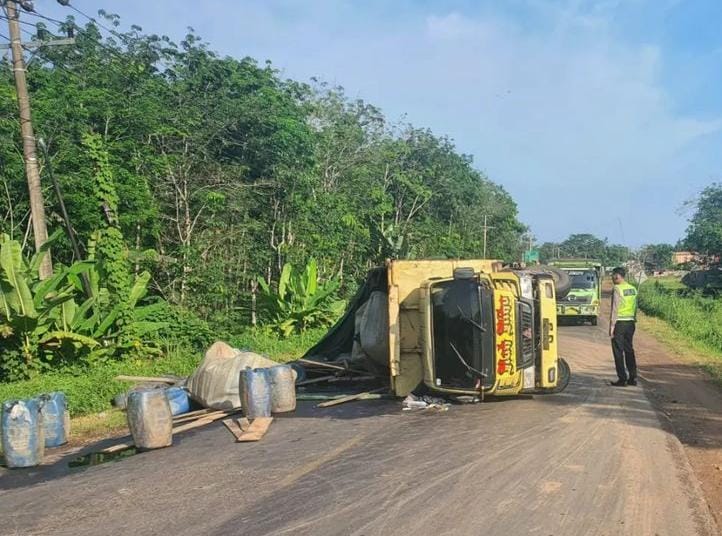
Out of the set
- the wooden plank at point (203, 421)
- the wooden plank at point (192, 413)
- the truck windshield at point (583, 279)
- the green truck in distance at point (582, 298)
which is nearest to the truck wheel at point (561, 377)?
the wooden plank at point (203, 421)

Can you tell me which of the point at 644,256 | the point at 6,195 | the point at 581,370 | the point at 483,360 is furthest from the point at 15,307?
the point at 644,256

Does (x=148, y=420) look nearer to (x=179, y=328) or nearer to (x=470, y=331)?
(x=470, y=331)

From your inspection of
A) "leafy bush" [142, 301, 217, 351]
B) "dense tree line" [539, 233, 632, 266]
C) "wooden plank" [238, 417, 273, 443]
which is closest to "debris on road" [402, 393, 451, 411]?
"wooden plank" [238, 417, 273, 443]

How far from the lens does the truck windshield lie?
2400 cm

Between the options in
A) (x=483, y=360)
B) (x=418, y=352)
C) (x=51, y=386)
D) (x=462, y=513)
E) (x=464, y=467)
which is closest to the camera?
(x=462, y=513)

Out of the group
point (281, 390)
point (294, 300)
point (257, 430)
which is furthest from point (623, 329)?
point (294, 300)

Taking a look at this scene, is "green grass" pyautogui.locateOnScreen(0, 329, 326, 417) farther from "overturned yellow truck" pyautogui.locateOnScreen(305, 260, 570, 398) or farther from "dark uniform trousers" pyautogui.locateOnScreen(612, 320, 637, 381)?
"dark uniform trousers" pyautogui.locateOnScreen(612, 320, 637, 381)

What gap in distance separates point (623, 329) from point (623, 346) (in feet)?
0.88

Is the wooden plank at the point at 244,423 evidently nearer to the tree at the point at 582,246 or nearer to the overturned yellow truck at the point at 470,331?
the overturned yellow truck at the point at 470,331

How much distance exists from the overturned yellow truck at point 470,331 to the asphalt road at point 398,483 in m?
0.53

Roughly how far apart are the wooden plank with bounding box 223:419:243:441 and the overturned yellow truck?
7.12ft

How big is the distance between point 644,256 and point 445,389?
264 ft

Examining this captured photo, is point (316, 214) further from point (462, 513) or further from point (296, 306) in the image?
point (462, 513)

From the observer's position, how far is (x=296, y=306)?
1722cm
